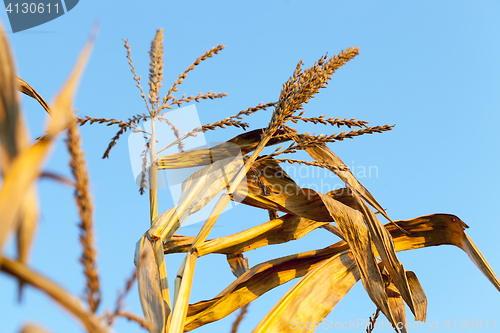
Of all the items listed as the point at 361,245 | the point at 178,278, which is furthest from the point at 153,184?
the point at 361,245

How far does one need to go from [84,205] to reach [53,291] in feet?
0.25

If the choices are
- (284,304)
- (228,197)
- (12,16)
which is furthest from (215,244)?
(12,16)

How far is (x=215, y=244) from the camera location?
1.39m

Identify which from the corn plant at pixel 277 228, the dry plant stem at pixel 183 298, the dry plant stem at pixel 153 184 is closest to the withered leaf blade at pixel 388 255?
the corn plant at pixel 277 228

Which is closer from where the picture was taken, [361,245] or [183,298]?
[183,298]

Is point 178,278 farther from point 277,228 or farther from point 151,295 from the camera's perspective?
point 277,228

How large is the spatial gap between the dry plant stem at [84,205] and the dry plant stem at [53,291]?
41 mm

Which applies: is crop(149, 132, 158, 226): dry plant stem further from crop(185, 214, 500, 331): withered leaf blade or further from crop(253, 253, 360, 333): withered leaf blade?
crop(253, 253, 360, 333): withered leaf blade

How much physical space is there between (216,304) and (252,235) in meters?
0.30

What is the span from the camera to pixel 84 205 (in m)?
0.33

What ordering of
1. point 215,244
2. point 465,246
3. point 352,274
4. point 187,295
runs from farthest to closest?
point 465,246 < point 352,274 < point 215,244 < point 187,295

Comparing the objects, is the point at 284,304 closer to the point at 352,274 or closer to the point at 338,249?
the point at 352,274

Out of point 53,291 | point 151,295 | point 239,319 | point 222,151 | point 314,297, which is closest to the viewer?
point 53,291

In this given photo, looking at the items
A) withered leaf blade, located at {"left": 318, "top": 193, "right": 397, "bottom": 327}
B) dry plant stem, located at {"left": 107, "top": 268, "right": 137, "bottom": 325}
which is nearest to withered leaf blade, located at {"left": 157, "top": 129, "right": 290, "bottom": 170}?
withered leaf blade, located at {"left": 318, "top": 193, "right": 397, "bottom": 327}
